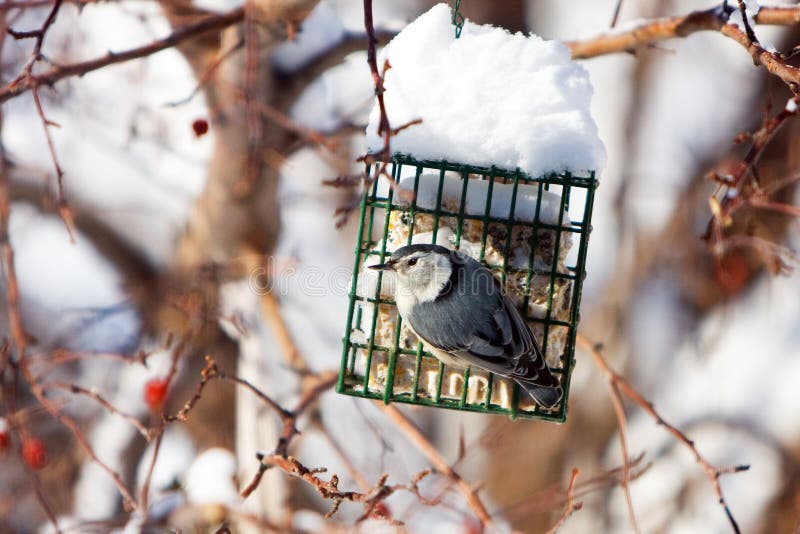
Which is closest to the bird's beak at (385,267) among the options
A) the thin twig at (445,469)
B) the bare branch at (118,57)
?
the thin twig at (445,469)

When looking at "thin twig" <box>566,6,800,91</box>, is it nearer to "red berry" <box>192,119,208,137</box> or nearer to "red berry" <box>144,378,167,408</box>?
"red berry" <box>192,119,208,137</box>

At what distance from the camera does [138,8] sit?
18.1 ft

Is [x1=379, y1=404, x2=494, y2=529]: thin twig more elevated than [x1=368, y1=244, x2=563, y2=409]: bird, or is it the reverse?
[x1=368, y1=244, x2=563, y2=409]: bird

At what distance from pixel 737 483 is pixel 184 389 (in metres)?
5.80

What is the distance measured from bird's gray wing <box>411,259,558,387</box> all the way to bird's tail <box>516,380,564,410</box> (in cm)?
6

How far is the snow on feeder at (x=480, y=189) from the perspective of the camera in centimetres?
312

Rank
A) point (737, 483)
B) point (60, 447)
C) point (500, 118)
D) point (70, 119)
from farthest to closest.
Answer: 1. point (737, 483)
2. point (60, 447)
3. point (70, 119)
4. point (500, 118)

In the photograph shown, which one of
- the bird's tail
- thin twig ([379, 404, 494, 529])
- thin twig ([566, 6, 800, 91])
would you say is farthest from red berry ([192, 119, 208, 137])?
the bird's tail

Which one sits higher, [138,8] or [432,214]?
[138,8]

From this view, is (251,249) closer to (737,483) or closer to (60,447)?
(60,447)

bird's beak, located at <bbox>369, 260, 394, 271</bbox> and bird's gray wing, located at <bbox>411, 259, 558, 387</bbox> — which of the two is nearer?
bird's gray wing, located at <bbox>411, 259, 558, 387</bbox>

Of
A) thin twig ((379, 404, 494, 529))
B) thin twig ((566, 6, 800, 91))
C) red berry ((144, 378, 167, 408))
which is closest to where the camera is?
thin twig ((566, 6, 800, 91))

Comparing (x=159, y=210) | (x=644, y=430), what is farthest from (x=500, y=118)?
(x=644, y=430)

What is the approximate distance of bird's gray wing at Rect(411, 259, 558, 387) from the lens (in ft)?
10.0
